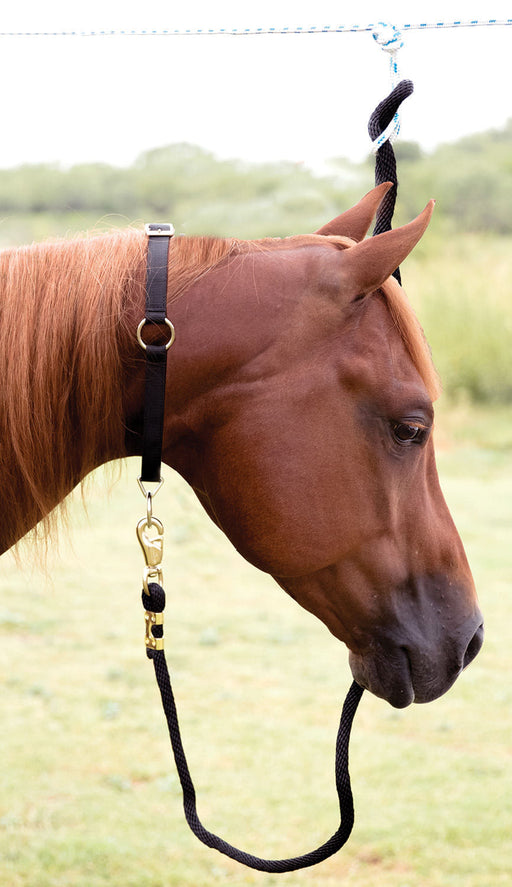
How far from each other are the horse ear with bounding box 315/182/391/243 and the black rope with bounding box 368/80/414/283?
0.11m

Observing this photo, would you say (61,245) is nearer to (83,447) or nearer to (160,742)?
(83,447)

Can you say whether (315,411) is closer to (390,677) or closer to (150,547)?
(150,547)

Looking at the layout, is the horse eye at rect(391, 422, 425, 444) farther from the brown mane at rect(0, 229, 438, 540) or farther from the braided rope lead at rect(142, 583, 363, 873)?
the braided rope lead at rect(142, 583, 363, 873)

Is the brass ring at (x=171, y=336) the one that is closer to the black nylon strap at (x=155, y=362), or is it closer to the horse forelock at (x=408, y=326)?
the black nylon strap at (x=155, y=362)

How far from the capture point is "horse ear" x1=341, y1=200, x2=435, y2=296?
1.60 metres

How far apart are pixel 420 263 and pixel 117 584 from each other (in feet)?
27.5

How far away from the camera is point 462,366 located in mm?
12352

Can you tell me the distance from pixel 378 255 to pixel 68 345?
0.61 meters

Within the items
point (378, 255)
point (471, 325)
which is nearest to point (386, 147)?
point (378, 255)

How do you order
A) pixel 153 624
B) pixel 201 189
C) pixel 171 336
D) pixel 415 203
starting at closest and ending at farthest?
pixel 171 336 → pixel 153 624 → pixel 201 189 → pixel 415 203

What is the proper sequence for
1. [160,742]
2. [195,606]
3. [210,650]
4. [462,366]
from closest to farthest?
[160,742], [210,650], [195,606], [462,366]

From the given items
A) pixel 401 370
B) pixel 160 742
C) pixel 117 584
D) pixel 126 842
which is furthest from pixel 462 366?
pixel 401 370

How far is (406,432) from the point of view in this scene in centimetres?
170

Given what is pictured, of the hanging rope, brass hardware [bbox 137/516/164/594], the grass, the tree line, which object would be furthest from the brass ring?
the grass
